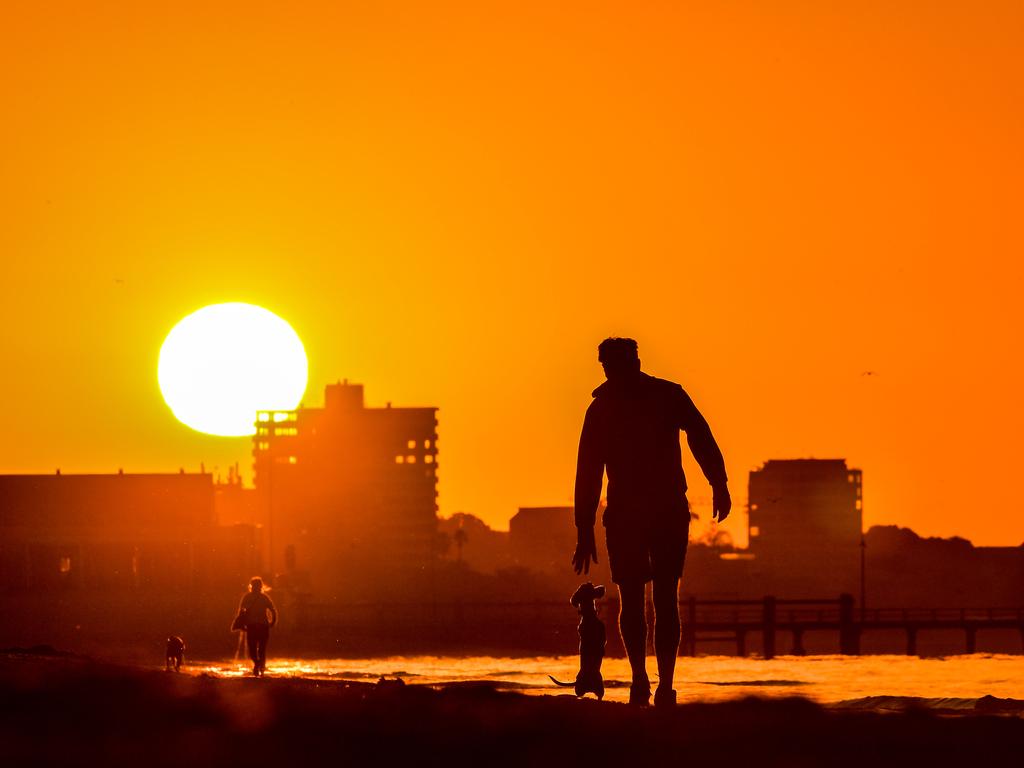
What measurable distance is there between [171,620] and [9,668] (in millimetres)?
127216

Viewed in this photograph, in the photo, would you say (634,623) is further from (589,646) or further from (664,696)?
(589,646)

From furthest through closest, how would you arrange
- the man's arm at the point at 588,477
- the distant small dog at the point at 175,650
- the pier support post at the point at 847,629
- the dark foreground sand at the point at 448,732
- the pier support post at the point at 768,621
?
1. the pier support post at the point at 847,629
2. the pier support post at the point at 768,621
3. the distant small dog at the point at 175,650
4. the man's arm at the point at 588,477
5. the dark foreground sand at the point at 448,732

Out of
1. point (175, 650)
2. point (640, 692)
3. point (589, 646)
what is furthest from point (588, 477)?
point (175, 650)

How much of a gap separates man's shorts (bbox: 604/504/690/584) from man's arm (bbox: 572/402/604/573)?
295mm

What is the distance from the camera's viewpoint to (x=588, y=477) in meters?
15.1

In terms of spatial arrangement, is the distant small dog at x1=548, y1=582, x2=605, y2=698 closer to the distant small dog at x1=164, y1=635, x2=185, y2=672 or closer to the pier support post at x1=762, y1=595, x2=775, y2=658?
the distant small dog at x1=164, y1=635, x2=185, y2=672

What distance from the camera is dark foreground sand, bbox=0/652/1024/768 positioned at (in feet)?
30.9

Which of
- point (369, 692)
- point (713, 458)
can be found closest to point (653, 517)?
point (713, 458)

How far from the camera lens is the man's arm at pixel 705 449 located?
584 inches

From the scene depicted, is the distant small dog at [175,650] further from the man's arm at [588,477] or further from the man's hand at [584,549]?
the man's arm at [588,477]

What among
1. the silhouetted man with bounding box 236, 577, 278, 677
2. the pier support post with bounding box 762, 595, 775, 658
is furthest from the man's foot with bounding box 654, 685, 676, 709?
Answer: the pier support post with bounding box 762, 595, 775, 658

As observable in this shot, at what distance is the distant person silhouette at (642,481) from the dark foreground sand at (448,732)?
218 centimetres

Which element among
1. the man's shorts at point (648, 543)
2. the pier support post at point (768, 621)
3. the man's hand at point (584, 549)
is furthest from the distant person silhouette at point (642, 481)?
the pier support post at point (768, 621)

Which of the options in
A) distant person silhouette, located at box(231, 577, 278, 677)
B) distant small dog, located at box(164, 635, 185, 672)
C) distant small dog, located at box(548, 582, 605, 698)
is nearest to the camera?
distant small dog, located at box(548, 582, 605, 698)
